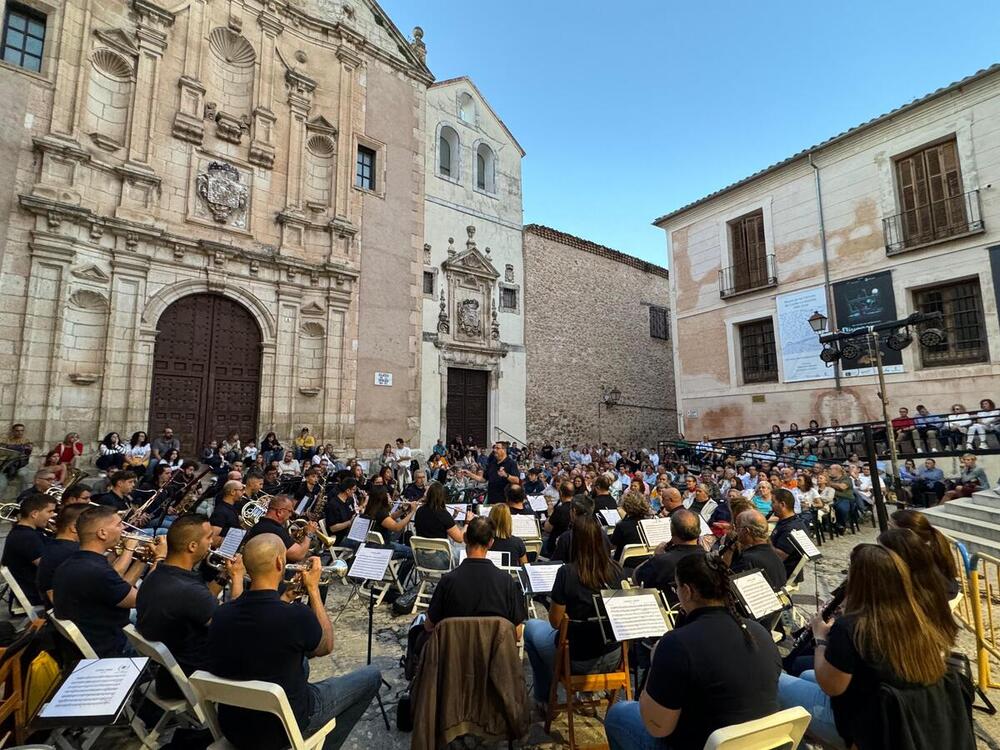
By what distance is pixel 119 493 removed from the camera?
20.0ft

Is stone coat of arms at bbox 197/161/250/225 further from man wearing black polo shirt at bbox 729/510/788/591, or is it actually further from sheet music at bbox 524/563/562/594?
man wearing black polo shirt at bbox 729/510/788/591

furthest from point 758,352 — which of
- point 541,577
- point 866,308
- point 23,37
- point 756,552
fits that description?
point 23,37

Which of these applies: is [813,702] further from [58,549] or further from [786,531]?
[58,549]

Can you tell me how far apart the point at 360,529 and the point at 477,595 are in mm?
2868

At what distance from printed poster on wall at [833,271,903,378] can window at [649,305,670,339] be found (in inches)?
371

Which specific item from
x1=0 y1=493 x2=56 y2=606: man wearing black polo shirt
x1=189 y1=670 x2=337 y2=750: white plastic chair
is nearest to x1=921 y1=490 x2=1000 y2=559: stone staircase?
x1=189 y1=670 x2=337 y2=750: white plastic chair

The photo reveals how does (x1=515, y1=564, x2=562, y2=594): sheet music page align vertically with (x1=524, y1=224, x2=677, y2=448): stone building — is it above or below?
below

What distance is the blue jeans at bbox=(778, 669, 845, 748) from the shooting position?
2371 millimetres

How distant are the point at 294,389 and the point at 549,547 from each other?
956 cm

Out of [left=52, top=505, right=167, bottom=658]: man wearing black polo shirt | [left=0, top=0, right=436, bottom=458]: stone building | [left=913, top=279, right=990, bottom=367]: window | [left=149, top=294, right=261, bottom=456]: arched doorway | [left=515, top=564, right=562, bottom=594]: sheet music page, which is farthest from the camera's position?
[left=913, top=279, right=990, bottom=367]: window

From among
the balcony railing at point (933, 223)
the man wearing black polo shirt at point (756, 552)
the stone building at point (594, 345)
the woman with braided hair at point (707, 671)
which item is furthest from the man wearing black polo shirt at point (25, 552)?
the balcony railing at point (933, 223)

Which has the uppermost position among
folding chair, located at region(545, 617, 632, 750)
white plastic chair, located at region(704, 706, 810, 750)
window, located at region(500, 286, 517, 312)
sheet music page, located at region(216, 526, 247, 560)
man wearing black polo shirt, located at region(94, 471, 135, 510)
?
window, located at region(500, 286, 517, 312)

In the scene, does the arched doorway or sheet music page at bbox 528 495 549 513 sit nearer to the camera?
sheet music page at bbox 528 495 549 513

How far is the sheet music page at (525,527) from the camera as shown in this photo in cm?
548
